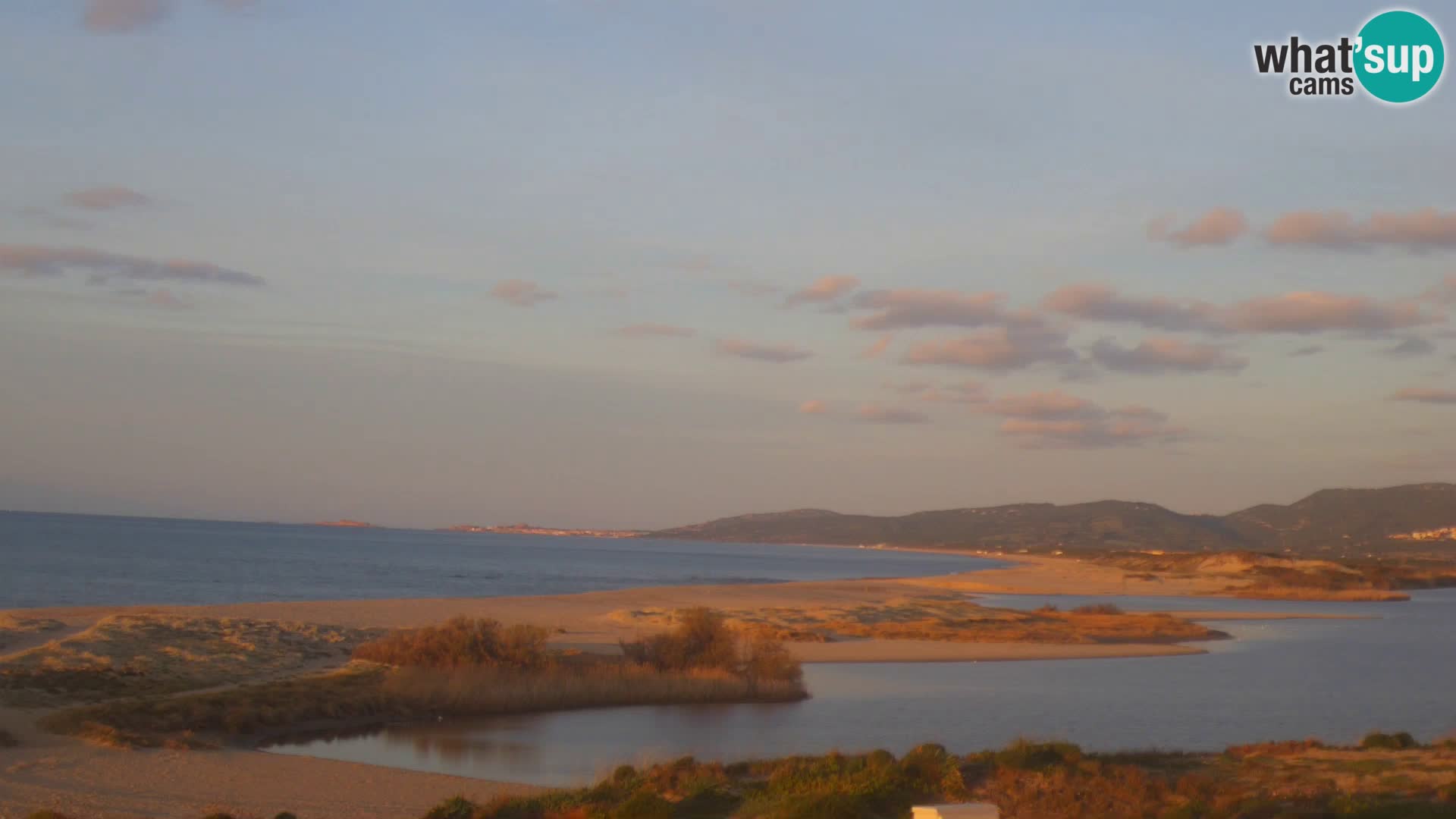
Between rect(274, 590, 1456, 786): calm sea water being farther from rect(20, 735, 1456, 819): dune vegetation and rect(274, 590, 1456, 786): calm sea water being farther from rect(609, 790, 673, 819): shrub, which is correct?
rect(609, 790, 673, 819): shrub

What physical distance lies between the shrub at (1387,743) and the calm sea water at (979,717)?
11.4 ft

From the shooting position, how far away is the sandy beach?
17.0 meters

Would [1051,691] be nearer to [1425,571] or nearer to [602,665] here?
[602,665]

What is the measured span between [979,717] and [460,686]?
36.1 ft

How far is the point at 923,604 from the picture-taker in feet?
205

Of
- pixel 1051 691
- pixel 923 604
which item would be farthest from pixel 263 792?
pixel 923 604

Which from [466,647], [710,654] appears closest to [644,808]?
[466,647]

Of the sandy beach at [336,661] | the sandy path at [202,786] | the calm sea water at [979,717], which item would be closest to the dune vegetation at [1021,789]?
the sandy path at [202,786]

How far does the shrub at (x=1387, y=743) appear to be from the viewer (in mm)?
20578

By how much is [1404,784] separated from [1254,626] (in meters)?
46.8

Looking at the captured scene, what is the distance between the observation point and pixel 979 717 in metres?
28.4

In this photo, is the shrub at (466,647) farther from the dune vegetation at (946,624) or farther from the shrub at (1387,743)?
the shrub at (1387,743)

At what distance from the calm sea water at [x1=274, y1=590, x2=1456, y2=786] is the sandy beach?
2357 mm

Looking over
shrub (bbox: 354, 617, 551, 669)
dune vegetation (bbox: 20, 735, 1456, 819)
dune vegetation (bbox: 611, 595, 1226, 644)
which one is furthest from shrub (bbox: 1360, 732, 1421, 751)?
dune vegetation (bbox: 611, 595, 1226, 644)
